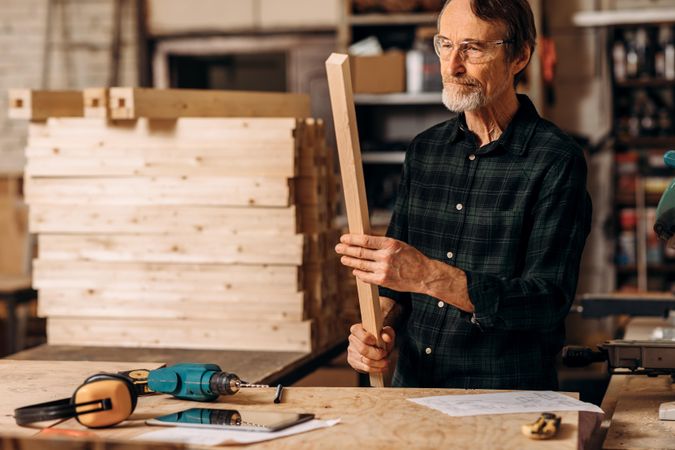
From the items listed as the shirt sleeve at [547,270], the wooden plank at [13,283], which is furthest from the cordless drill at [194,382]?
the wooden plank at [13,283]

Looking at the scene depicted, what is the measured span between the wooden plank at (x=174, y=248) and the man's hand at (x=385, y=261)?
3.99ft

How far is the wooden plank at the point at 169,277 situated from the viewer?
3457 millimetres

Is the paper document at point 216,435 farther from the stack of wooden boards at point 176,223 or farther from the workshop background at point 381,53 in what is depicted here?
the workshop background at point 381,53

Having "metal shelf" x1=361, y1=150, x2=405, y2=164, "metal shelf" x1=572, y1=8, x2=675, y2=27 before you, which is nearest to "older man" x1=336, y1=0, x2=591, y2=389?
"metal shelf" x1=361, y1=150, x2=405, y2=164

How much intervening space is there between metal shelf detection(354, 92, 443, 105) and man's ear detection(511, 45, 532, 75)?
4499 millimetres

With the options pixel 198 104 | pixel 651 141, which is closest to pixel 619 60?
pixel 651 141

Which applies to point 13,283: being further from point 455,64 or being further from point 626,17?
point 455,64

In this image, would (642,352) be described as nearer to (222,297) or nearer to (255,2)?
(222,297)

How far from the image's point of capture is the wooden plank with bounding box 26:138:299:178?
3430 mm

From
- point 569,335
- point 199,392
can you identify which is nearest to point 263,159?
point 199,392

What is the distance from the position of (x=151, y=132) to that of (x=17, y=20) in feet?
16.8

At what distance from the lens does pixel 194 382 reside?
220 centimetres

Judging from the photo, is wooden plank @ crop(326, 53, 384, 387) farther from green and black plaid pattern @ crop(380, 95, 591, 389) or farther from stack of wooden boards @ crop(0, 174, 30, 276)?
stack of wooden boards @ crop(0, 174, 30, 276)

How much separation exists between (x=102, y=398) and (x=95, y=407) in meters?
0.02
